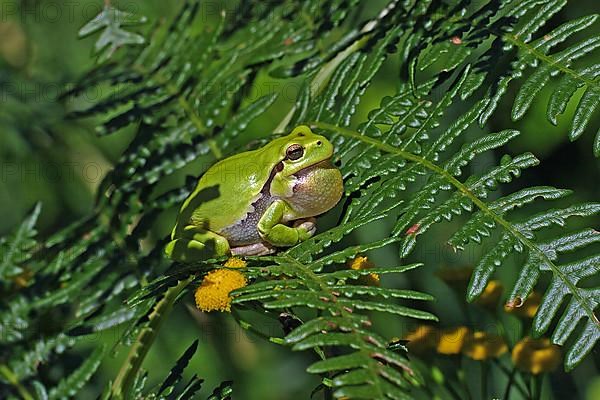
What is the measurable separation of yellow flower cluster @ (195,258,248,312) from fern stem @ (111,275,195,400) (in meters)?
0.19

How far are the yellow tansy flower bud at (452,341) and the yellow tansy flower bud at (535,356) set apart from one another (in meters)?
0.12

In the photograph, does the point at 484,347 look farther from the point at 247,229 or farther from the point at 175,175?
the point at 175,175

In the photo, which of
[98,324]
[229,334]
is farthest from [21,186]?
[98,324]

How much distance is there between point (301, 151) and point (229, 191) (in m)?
0.21

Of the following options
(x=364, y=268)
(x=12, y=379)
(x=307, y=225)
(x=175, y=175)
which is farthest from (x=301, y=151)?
(x=175, y=175)

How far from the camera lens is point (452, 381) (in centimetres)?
229

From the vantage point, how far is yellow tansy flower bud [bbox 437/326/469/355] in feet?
6.49

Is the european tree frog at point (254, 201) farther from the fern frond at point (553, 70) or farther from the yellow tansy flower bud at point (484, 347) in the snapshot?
the yellow tansy flower bud at point (484, 347)

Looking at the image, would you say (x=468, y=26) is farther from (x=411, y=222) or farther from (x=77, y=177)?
(x=77, y=177)

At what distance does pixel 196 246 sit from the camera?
5.87 ft

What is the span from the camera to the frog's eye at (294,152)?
1720 millimetres

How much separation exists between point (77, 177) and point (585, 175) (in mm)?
1791

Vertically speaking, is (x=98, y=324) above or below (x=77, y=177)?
below

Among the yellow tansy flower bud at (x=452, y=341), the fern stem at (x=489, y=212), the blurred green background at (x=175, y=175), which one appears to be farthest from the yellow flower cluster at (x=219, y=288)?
the blurred green background at (x=175, y=175)
